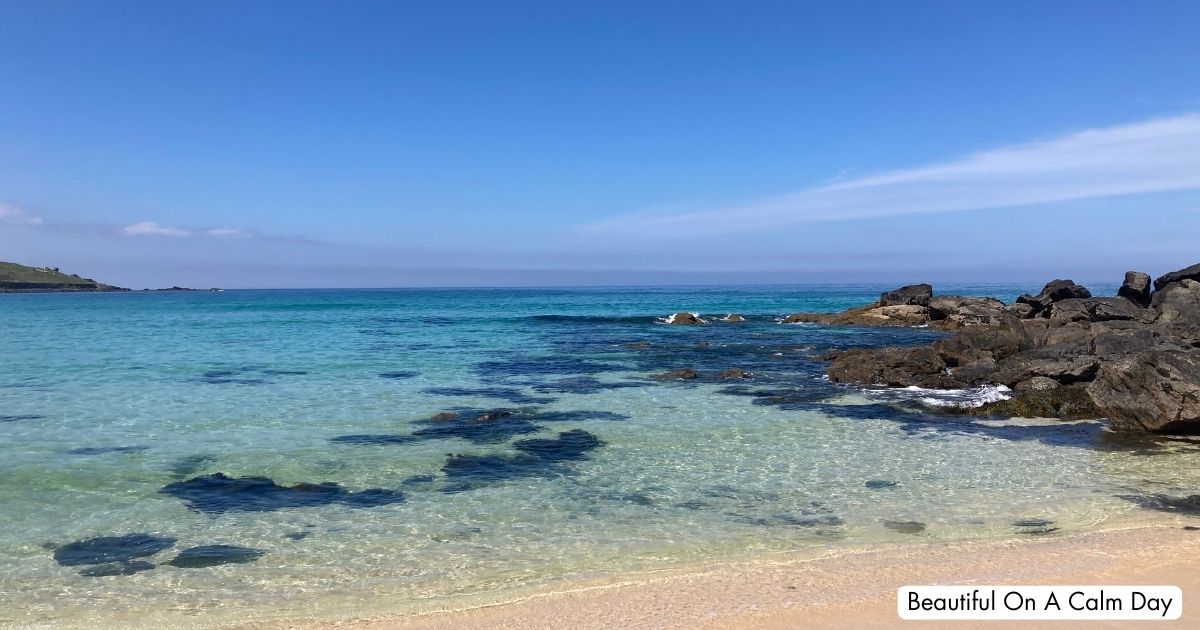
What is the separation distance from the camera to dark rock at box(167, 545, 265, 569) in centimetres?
932

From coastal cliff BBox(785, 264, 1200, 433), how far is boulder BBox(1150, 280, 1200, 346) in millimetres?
39

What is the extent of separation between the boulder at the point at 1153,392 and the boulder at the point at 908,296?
1542 inches

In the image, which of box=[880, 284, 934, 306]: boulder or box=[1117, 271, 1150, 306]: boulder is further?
box=[880, 284, 934, 306]: boulder

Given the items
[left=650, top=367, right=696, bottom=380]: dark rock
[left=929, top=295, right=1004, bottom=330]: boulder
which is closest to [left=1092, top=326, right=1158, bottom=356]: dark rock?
[left=650, top=367, right=696, bottom=380]: dark rock

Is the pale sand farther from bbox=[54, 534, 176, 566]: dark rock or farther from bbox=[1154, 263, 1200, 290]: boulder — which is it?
bbox=[1154, 263, 1200, 290]: boulder

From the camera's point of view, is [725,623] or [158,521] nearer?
[725,623]

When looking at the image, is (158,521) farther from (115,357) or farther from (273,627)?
(115,357)

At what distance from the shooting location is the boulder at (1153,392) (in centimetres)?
1597

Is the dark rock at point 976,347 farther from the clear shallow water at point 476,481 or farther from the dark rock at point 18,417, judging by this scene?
the dark rock at point 18,417

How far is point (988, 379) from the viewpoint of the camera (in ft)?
77.1

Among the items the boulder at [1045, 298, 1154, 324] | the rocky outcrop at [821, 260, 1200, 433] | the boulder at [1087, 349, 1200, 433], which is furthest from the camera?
the boulder at [1045, 298, 1154, 324]

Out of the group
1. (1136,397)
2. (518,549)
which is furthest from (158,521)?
(1136,397)

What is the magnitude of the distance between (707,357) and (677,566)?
82.6 ft

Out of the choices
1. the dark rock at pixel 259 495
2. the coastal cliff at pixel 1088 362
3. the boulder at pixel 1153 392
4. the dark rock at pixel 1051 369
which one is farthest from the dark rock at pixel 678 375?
the dark rock at pixel 259 495
